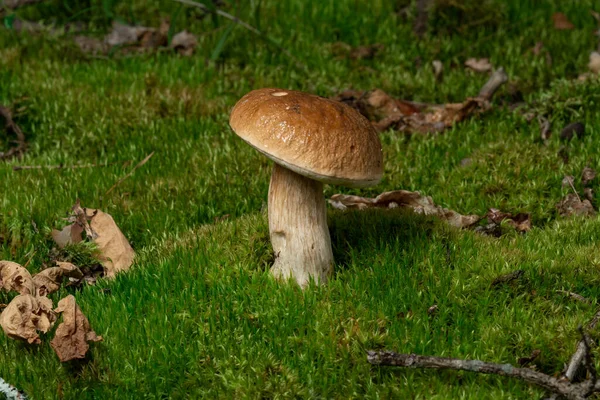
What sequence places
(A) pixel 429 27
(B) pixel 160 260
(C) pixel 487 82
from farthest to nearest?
(A) pixel 429 27 → (C) pixel 487 82 → (B) pixel 160 260

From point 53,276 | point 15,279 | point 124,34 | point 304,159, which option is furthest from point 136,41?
point 304,159

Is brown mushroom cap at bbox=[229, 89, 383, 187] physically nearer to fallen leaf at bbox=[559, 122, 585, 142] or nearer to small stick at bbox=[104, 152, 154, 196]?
A: small stick at bbox=[104, 152, 154, 196]

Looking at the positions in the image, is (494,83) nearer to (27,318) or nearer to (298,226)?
(298,226)

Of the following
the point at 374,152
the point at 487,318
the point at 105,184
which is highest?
the point at 374,152

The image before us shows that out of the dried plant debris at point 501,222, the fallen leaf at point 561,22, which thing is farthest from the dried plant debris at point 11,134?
the fallen leaf at point 561,22

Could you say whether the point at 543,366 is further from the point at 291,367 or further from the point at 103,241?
the point at 103,241

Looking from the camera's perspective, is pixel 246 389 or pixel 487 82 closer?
pixel 246 389

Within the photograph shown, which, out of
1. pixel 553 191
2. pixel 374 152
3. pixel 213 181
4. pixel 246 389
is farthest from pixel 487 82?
pixel 246 389
